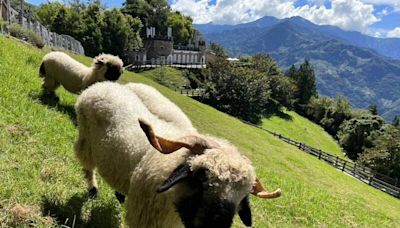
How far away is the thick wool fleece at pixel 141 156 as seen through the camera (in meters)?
3.84

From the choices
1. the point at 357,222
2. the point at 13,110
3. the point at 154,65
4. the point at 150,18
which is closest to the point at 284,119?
the point at 154,65

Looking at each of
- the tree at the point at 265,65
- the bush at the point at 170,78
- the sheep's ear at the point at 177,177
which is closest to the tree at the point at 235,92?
the bush at the point at 170,78

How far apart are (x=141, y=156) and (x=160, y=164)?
0.84m

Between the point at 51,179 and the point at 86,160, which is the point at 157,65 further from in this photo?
the point at 51,179

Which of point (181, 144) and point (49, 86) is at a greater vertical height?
point (181, 144)

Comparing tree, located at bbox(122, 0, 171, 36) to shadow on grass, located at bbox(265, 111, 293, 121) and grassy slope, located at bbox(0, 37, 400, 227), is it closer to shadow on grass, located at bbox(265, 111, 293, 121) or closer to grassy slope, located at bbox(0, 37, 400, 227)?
shadow on grass, located at bbox(265, 111, 293, 121)

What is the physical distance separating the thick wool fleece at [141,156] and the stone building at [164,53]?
266 ft

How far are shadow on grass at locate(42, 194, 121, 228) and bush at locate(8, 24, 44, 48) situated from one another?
19.5 m

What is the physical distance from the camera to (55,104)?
441 inches

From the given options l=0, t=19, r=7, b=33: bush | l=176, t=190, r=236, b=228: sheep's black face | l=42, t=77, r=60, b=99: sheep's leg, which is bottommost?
l=42, t=77, r=60, b=99: sheep's leg

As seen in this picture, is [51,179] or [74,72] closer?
[51,179]

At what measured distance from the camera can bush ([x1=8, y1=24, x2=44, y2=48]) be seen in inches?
910

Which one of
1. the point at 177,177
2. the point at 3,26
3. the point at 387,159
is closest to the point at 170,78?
the point at 387,159

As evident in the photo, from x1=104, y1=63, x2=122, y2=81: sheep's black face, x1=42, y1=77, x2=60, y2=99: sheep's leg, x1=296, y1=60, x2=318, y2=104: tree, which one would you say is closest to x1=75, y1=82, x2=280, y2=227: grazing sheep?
x1=104, y1=63, x2=122, y2=81: sheep's black face
